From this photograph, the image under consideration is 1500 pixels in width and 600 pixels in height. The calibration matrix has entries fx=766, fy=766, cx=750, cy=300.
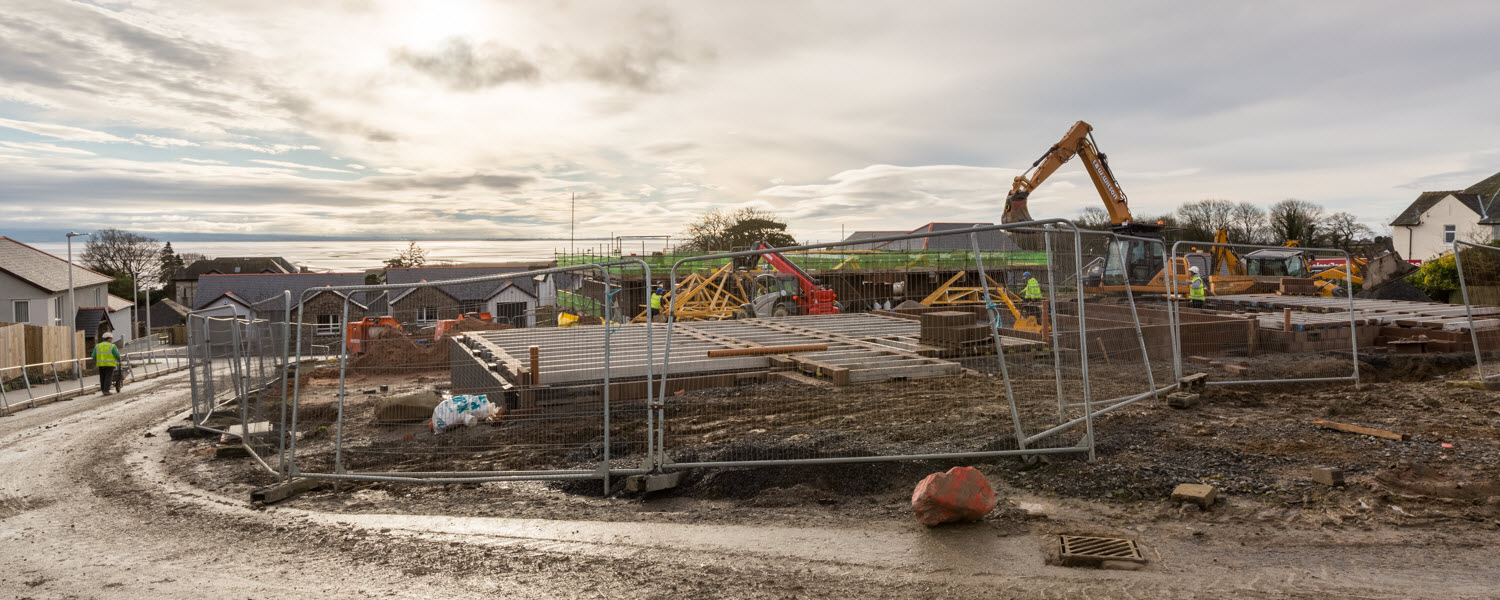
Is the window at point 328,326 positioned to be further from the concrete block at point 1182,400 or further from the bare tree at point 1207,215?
the bare tree at point 1207,215

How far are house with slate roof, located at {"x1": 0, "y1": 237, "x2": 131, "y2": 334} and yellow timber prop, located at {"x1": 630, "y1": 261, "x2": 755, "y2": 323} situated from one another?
107 feet

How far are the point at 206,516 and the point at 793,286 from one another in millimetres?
16370

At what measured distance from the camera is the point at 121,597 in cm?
463

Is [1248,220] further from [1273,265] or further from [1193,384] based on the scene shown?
[1193,384]

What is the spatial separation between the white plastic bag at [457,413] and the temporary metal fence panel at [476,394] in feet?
0.08

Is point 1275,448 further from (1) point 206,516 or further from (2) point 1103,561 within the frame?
(1) point 206,516

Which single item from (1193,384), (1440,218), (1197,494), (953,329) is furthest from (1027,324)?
(1440,218)

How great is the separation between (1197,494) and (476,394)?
781cm

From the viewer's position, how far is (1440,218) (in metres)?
50.4

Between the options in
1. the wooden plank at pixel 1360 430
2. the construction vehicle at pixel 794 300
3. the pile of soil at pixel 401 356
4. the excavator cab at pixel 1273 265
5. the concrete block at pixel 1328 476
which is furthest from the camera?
the excavator cab at pixel 1273 265

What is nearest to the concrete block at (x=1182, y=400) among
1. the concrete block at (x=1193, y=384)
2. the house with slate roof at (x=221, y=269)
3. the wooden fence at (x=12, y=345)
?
the concrete block at (x=1193, y=384)

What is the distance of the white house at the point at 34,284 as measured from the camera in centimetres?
3616

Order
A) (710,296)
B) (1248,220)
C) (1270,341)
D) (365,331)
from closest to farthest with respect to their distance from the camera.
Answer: (365,331)
(1270,341)
(710,296)
(1248,220)

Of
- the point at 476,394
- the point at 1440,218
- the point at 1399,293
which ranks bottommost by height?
the point at 476,394
